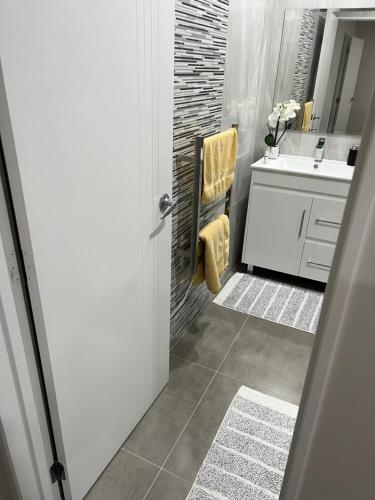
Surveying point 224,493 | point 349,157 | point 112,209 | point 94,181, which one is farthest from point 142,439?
point 349,157

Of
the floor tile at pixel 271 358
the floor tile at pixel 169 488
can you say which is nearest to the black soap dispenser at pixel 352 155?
the floor tile at pixel 271 358

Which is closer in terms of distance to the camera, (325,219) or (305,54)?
(325,219)

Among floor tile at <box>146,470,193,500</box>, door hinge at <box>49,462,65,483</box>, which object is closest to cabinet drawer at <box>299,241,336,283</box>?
floor tile at <box>146,470,193,500</box>

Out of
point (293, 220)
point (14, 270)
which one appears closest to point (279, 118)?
point (293, 220)

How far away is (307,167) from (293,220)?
40 cm

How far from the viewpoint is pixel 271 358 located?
2070 mm

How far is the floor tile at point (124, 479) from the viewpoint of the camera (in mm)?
1381

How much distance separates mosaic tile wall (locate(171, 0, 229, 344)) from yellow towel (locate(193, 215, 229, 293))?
0.09m

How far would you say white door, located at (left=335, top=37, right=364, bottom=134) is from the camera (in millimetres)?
2383

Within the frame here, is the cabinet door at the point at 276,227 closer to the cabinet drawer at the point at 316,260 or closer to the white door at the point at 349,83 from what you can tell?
the cabinet drawer at the point at 316,260

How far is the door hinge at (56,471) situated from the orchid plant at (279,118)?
2340mm

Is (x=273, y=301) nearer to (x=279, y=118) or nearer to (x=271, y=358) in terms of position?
(x=271, y=358)

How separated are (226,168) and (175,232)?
1.47 ft

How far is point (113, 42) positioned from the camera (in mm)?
957
